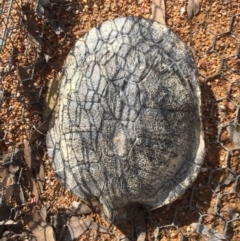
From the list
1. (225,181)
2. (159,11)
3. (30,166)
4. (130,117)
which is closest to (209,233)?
(225,181)

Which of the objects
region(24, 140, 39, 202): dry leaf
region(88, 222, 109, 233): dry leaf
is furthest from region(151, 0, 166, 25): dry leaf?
region(88, 222, 109, 233): dry leaf

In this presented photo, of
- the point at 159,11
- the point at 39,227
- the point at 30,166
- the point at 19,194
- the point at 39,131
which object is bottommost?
the point at 39,227

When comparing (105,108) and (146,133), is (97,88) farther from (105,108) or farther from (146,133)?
(146,133)

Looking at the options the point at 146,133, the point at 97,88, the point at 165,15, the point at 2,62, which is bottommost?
the point at 146,133

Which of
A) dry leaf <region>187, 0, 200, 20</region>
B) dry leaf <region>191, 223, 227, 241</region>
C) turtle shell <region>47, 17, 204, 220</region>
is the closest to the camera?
turtle shell <region>47, 17, 204, 220</region>

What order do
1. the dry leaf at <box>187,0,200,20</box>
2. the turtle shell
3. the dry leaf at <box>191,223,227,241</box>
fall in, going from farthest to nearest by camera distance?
the dry leaf at <box>187,0,200,20</box> → the dry leaf at <box>191,223,227,241</box> → the turtle shell

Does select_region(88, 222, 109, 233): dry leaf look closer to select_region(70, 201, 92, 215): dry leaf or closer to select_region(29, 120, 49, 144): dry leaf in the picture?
select_region(70, 201, 92, 215): dry leaf

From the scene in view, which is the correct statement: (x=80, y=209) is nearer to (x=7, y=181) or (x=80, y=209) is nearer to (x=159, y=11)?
(x=7, y=181)

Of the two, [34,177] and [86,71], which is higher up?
[86,71]

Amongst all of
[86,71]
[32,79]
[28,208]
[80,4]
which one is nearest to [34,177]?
[28,208]
